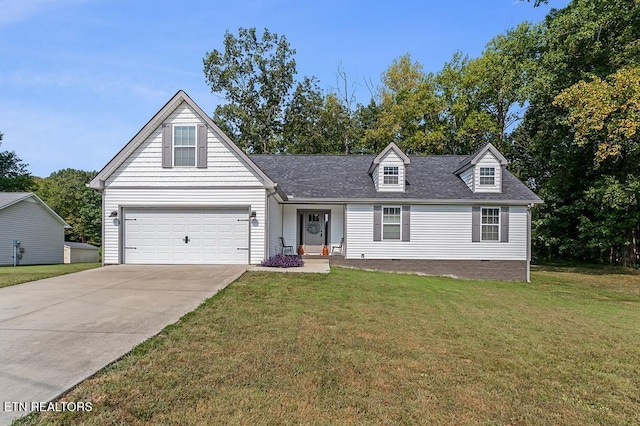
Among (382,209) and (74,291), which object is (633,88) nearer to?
(382,209)

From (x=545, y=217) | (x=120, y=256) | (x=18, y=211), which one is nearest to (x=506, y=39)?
(x=545, y=217)

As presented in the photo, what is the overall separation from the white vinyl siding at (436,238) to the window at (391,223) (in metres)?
0.30

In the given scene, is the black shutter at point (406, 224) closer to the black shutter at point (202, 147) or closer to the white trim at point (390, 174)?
the white trim at point (390, 174)

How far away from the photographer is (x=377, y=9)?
14.2 meters

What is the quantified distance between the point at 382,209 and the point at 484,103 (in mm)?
18698

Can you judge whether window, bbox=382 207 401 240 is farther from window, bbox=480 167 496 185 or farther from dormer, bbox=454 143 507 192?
window, bbox=480 167 496 185

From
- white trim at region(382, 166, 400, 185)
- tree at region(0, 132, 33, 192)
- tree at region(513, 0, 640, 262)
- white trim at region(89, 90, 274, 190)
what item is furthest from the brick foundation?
tree at region(0, 132, 33, 192)

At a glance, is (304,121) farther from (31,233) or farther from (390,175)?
(31,233)

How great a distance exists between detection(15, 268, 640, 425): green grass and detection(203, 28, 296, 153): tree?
87.1 feet

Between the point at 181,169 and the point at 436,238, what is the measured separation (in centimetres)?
1058

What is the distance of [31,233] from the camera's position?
2534 cm

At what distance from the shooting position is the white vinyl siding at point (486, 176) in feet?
53.9

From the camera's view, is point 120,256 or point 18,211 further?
point 18,211

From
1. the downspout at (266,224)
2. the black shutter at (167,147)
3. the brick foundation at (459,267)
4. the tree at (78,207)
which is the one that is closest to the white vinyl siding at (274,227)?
the downspout at (266,224)
